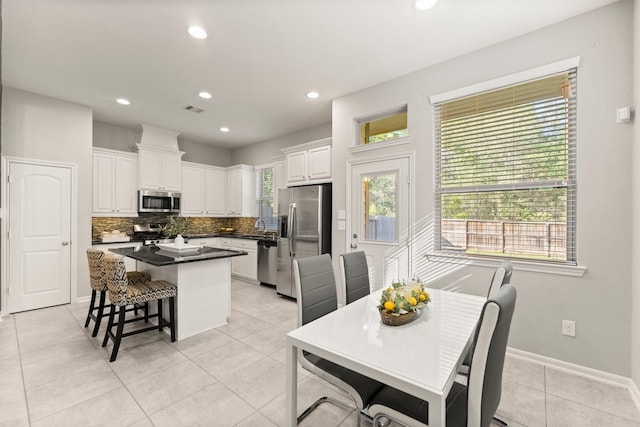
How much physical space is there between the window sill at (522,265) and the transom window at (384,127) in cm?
144

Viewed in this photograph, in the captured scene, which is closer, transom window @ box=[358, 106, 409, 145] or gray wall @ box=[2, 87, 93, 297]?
transom window @ box=[358, 106, 409, 145]

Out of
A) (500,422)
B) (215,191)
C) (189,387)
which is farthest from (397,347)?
(215,191)

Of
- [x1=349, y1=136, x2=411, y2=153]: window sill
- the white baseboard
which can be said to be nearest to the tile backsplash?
[x1=349, y1=136, x2=411, y2=153]: window sill

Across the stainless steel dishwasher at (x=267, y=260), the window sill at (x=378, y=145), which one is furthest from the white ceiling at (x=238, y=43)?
the stainless steel dishwasher at (x=267, y=260)

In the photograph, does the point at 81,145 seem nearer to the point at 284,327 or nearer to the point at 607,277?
the point at 284,327

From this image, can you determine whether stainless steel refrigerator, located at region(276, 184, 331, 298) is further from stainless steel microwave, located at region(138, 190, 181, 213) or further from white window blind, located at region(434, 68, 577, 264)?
stainless steel microwave, located at region(138, 190, 181, 213)

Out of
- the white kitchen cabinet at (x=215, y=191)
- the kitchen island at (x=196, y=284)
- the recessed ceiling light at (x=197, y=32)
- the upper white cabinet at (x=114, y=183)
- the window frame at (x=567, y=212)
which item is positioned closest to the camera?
the window frame at (x=567, y=212)

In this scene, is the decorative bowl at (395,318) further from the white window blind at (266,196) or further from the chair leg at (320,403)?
the white window blind at (266,196)

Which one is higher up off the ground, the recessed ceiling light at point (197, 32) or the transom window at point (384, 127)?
the recessed ceiling light at point (197, 32)

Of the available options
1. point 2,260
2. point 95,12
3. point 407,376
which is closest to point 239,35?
point 95,12

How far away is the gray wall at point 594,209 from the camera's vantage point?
2.17 metres

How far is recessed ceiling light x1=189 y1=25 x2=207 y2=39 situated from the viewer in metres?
2.48

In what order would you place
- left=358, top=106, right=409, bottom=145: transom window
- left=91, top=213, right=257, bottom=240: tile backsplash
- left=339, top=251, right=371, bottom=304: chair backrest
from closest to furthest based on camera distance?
left=339, top=251, right=371, bottom=304: chair backrest, left=358, top=106, right=409, bottom=145: transom window, left=91, top=213, right=257, bottom=240: tile backsplash

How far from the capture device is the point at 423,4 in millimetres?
2199
